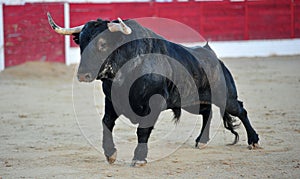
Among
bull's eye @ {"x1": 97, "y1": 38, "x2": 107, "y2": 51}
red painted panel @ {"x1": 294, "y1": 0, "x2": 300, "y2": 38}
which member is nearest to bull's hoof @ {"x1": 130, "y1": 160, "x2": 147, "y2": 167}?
bull's eye @ {"x1": 97, "y1": 38, "x2": 107, "y2": 51}

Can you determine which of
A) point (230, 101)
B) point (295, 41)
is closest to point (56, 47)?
point (295, 41)

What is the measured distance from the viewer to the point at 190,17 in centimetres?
1327

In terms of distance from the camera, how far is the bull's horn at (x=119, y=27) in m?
4.22

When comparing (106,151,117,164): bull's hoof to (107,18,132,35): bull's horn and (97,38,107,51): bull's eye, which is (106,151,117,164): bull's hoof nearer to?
(97,38,107,51): bull's eye

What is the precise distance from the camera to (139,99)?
172 inches

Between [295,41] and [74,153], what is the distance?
9.74m

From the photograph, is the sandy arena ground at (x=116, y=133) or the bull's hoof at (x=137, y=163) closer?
the sandy arena ground at (x=116, y=133)

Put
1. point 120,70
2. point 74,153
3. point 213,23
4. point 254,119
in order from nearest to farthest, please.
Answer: point 120,70 < point 74,153 < point 254,119 < point 213,23

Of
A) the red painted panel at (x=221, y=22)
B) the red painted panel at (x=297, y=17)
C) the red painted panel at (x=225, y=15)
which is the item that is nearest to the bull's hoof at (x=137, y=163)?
the red painted panel at (x=225, y=15)

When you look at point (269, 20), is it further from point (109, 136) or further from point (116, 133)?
point (109, 136)

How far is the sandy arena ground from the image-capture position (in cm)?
421

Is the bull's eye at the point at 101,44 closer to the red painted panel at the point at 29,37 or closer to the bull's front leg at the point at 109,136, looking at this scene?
the bull's front leg at the point at 109,136

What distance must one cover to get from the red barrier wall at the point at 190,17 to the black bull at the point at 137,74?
6.79 metres

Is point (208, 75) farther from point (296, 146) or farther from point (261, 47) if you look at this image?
point (261, 47)
